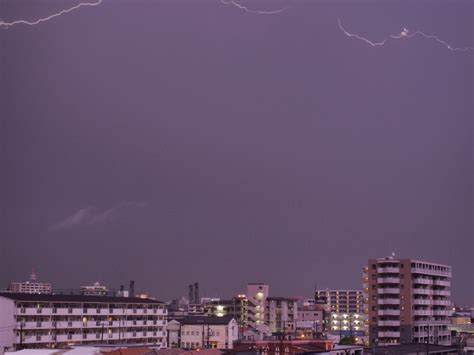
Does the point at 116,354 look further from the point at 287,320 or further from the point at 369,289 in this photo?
the point at 287,320

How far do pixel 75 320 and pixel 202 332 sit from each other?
16723 mm

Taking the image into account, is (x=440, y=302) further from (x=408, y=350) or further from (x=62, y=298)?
(x=62, y=298)

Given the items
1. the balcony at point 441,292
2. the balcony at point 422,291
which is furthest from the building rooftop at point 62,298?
the balcony at point 441,292

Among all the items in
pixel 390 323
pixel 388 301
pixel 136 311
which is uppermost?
pixel 388 301

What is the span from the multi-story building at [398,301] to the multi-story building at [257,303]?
3343cm

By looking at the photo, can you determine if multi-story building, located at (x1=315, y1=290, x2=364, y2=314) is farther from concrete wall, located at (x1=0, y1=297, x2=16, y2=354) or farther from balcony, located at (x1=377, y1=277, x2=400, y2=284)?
concrete wall, located at (x1=0, y1=297, x2=16, y2=354)

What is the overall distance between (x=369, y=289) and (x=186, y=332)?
20082 millimetres

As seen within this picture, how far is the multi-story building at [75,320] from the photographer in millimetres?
52531

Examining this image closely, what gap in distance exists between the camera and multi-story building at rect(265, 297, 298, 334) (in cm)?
10421

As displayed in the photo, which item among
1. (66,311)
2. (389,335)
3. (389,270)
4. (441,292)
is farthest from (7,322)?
(441,292)

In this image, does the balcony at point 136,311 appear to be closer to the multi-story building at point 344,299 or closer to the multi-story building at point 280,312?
the multi-story building at point 280,312

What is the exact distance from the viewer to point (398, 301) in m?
71.5

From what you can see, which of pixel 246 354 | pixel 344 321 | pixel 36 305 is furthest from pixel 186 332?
pixel 344 321

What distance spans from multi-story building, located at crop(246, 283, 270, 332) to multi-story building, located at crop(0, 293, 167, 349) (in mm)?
35967
